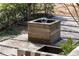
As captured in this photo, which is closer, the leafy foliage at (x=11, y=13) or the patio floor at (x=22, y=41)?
the patio floor at (x=22, y=41)

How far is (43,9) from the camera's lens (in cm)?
529

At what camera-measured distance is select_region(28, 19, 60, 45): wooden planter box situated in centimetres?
453

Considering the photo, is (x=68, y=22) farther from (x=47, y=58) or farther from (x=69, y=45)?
(x=47, y=58)

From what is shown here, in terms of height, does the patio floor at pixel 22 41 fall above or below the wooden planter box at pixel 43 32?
below

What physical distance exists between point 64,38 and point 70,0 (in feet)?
10.2

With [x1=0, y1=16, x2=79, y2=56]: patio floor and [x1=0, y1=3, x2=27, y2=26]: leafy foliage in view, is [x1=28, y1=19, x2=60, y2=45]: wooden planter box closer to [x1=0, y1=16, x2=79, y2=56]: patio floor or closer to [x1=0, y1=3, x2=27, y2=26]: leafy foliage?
[x1=0, y1=16, x2=79, y2=56]: patio floor

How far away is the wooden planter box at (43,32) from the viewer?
453 cm

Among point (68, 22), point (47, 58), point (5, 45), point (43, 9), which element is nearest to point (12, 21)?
point (5, 45)

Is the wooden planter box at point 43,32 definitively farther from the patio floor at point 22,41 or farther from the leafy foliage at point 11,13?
the leafy foliage at point 11,13

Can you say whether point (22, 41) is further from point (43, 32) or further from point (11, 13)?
point (11, 13)

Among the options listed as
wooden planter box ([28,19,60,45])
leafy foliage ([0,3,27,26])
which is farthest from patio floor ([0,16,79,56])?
leafy foliage ([0,3,27,26])

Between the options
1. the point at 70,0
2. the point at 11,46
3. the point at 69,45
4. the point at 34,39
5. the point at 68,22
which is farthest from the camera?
the point at 68,22

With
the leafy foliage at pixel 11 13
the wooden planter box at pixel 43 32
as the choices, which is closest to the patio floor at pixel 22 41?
the wooden planter box at pixel 43 32

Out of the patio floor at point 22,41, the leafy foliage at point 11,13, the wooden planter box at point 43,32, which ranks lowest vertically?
the patio floor at point 22,41
